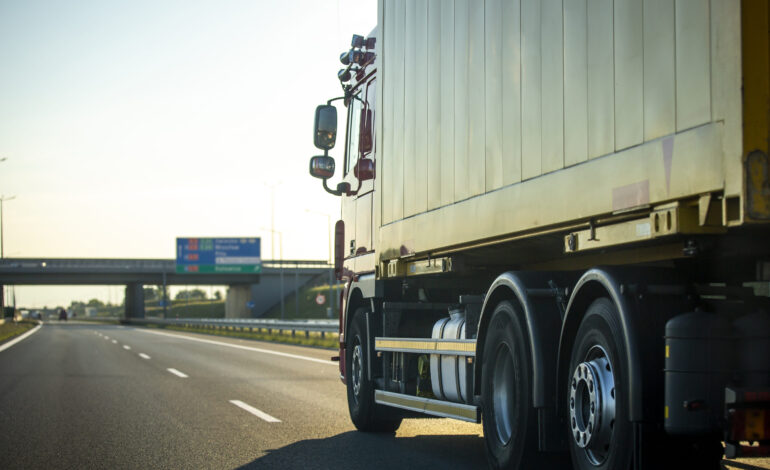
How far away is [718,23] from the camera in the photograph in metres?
3.86

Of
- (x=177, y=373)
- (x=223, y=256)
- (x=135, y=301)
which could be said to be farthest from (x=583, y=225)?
(x=135, y=301)

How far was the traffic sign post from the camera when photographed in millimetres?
69125

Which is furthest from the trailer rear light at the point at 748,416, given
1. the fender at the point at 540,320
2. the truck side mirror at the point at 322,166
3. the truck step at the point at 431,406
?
the truck side mirror at the point at 322,166

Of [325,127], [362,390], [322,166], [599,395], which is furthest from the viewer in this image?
[322,166]

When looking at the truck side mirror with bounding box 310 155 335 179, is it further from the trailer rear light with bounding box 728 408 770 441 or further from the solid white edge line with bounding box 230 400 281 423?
the trailer rear light with bounding box 728 408 770 441

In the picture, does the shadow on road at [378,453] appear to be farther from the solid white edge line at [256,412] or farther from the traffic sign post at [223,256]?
the traffic sign post at [223,256]

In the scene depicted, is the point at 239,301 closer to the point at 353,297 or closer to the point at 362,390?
the point at 353,297

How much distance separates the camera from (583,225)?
505cm

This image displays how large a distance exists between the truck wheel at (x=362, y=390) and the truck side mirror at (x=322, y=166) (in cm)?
165

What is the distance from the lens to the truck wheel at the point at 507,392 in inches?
225

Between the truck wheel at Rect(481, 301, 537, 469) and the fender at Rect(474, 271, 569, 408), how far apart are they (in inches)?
5.5

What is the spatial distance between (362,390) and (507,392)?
3.21 m

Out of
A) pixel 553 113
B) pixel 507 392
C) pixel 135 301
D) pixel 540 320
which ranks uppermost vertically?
pixel 553 113

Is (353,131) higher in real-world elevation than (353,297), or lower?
higher
